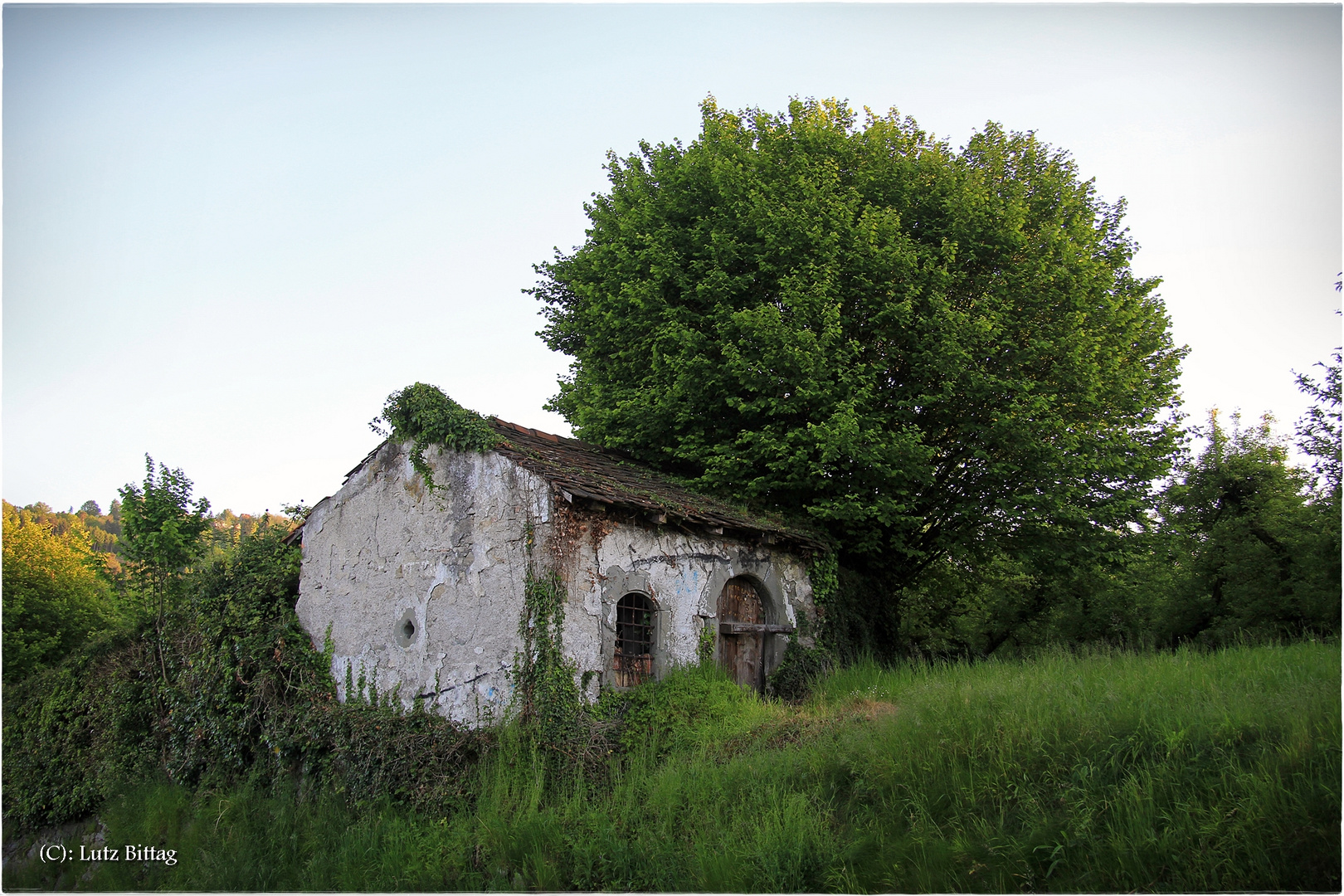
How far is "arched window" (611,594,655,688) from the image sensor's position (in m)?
9.91

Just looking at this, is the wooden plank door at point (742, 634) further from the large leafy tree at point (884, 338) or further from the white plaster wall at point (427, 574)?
the white plaster wall at point (427, 574)

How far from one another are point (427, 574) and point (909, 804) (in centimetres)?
645

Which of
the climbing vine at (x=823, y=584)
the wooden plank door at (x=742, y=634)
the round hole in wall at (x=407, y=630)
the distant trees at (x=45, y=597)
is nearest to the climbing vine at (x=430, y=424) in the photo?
the round hole in wall at (x=407, y=630)

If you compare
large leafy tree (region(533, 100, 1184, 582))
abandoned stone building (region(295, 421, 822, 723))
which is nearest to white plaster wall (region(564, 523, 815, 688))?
abandoned stone building (region(295, 421, 822, 723))

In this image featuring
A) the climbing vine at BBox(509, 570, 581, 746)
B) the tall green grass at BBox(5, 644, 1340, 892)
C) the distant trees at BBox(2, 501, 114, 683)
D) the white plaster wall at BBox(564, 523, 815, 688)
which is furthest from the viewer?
the distant trees at BBox(2, 501, 114, 683)

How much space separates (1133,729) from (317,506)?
34.6 feet

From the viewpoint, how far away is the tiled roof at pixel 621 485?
9.56 m

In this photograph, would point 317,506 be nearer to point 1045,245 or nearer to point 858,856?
point 858,856

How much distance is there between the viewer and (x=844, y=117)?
14945mm

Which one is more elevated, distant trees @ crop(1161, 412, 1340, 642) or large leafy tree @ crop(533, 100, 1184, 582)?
large leafy tree @ crop(533, 100, 1184, 582)

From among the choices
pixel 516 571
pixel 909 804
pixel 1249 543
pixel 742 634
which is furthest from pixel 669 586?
pixel 1249 543

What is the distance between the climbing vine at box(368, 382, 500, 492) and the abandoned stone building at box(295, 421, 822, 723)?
0.15 meters

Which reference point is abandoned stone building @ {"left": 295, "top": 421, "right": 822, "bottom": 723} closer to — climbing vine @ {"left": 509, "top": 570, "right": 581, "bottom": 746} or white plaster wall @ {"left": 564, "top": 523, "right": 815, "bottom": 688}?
white plaster wall @ {"left": 564, "top": 523, "right": 815, "bottom": 688}

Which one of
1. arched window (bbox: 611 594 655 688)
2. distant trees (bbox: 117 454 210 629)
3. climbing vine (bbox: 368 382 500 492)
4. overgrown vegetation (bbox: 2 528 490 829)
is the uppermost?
climbing vine (bbox: 368 382 500 492)
